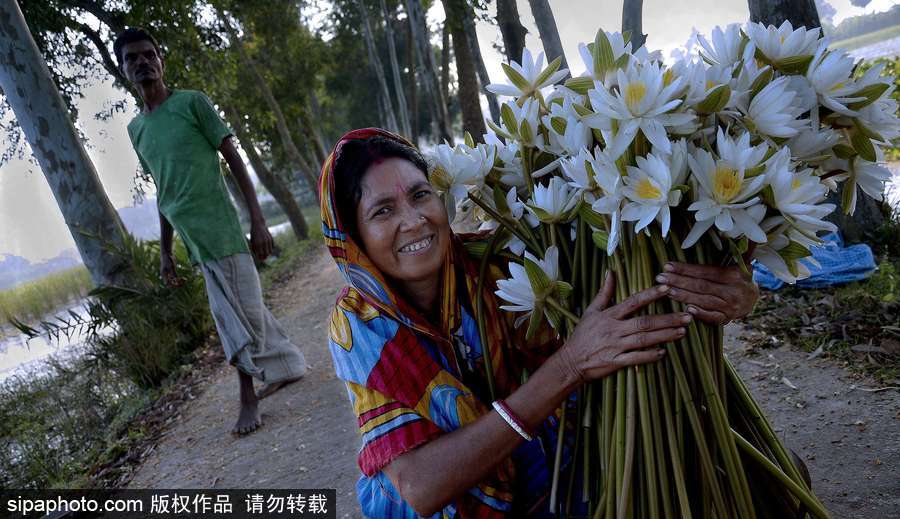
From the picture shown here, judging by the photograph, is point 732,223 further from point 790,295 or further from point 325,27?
point 325,27

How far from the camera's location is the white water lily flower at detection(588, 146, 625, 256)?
1040 millimetres

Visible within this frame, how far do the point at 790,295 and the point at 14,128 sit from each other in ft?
34.2

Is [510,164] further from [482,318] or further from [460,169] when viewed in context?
[482,318]

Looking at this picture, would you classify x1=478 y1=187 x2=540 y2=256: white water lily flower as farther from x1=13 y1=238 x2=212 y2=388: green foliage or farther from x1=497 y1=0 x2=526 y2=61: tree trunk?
x1=13 y1=238 x2=212 y2=388: green foliage

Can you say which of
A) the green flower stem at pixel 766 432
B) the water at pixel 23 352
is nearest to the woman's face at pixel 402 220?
the green flower stem at pixel 766 432

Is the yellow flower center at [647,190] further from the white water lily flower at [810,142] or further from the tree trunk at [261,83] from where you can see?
the tree trunk at [261,83]

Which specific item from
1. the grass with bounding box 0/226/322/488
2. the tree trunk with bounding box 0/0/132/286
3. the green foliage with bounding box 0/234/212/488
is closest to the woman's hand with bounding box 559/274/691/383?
the grass with bounding box 0/226/322/488

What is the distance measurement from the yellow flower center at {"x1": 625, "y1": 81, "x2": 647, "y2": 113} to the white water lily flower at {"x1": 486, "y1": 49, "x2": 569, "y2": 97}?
0.29 meters

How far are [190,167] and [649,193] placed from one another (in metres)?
3.06

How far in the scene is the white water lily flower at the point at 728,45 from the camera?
3.73ft

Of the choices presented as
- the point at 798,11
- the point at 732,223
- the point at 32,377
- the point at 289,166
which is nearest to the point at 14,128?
the point at 32,377

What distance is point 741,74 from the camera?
1.07m

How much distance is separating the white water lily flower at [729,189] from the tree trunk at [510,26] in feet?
13.9

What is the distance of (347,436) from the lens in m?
3.29
